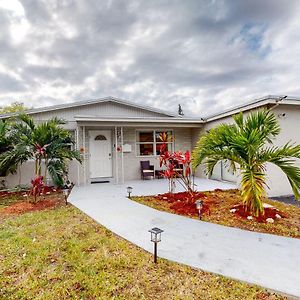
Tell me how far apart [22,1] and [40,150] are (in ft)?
16.9

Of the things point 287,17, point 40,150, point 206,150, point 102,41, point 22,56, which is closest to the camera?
point 206,150

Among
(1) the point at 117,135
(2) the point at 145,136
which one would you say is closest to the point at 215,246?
(1) the point at 117,135

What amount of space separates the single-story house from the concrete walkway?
500 cm

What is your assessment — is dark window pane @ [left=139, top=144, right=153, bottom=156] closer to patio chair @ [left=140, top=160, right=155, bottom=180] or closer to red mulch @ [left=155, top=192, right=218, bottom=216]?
Answer: patio chair @ [left=140, top=160, right=155, bottom=180]

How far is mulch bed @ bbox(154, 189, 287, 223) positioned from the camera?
5.63m

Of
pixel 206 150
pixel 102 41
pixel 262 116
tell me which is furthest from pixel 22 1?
pixel 262 116

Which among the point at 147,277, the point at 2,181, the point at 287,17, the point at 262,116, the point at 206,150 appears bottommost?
the point at 147,277

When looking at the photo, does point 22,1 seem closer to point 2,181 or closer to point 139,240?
point 2,181

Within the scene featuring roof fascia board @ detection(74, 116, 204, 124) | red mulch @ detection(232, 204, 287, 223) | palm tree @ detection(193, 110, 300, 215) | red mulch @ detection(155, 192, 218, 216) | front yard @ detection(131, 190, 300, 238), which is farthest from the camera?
roof fascia board @ detection(74, 116, 204, 124)

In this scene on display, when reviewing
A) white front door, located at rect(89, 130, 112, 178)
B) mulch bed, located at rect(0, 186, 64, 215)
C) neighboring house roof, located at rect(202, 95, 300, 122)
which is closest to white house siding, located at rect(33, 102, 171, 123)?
white front door, located at rect(89, 130, 112, 178)

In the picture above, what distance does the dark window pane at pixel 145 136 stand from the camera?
12.8 metres

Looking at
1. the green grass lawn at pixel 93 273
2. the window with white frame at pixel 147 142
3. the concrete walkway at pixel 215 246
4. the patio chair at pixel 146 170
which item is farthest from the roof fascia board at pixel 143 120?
the green grass lawn at pixel 93 273

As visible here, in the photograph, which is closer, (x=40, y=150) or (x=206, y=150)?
(x=206, y=150)

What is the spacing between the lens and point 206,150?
20.5ft
